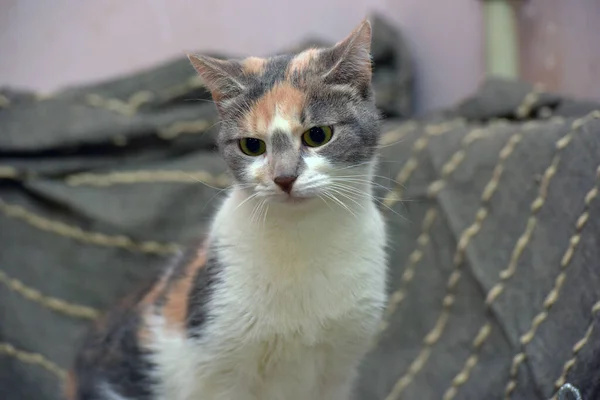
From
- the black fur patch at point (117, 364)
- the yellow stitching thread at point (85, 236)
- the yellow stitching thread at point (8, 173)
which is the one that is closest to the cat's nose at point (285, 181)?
the black fur patch at point (117, 364)

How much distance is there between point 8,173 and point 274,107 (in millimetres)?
899

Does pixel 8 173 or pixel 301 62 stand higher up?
pixel 301 62

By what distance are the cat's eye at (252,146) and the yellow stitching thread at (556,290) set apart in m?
0.58

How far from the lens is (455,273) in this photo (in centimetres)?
129

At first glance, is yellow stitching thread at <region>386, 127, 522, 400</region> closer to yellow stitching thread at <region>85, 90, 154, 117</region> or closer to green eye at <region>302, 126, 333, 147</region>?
green eye at <region>302, 126, 333, 147</region>

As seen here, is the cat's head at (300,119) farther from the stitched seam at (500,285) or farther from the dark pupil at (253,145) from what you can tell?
the stitched seam at (500,285)

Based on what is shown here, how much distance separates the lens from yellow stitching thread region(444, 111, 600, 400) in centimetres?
117

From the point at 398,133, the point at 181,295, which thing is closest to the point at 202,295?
the point at 181,295

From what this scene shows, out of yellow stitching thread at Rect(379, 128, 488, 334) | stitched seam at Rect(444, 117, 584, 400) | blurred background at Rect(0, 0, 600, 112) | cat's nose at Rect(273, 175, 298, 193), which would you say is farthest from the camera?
blurred background at Rect(0, 0, 600, 112)

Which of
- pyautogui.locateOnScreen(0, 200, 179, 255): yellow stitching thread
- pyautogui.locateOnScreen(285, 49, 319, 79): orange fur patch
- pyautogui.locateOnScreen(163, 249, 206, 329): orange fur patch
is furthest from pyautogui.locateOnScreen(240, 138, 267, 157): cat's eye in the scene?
pyautogui.locateOnScreen(0, 200, 179, 255): yellow stitching thread

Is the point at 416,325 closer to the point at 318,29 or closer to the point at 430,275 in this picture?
the point at 430,275

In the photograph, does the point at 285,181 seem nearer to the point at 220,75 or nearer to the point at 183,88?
the point at 220,75

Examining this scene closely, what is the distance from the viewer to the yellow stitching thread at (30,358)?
55.0 inches

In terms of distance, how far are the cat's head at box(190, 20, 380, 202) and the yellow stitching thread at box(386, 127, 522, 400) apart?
0.39 metres
